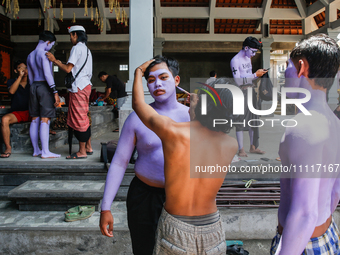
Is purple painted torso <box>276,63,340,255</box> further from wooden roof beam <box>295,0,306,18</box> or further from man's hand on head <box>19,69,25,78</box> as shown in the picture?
wooden roof beam <box>295,0,306,18</box>

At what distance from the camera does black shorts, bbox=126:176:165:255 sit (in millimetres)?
1735

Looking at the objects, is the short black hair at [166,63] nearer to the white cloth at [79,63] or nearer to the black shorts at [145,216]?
the black shorts at [145,216]

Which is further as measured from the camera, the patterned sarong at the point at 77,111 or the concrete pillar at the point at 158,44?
the concrete pillar at the point at 158,44

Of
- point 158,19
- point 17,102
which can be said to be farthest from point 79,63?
point 158,19

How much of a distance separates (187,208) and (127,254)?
185cm

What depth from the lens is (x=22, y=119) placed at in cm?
490

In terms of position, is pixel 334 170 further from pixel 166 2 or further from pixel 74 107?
pixel 166 2

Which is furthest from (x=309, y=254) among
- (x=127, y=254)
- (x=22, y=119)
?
(x=22, y=119)

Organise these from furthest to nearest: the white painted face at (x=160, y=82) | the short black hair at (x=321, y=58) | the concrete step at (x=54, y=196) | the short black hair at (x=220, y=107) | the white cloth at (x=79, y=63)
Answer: the white cloth at (x=79, y=63)
the concrete step at (x=54, y=196)
the white painted face at (x=160, y=82)
the short black hair at (x=220, y=107)
the short black hair at (x=321, y=58)

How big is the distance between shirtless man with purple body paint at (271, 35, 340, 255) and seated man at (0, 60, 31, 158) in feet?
14.7

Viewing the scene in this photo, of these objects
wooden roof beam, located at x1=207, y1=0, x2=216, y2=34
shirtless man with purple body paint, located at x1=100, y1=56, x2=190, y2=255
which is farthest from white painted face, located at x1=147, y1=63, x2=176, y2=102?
wooden roof beam, located at x1=207, y1=0, x2=216, y2=34

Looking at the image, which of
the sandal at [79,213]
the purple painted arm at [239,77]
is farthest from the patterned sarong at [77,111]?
the purple painted arm at [239,77]

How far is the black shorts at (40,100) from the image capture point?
4.25m

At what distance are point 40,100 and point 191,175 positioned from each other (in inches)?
141
